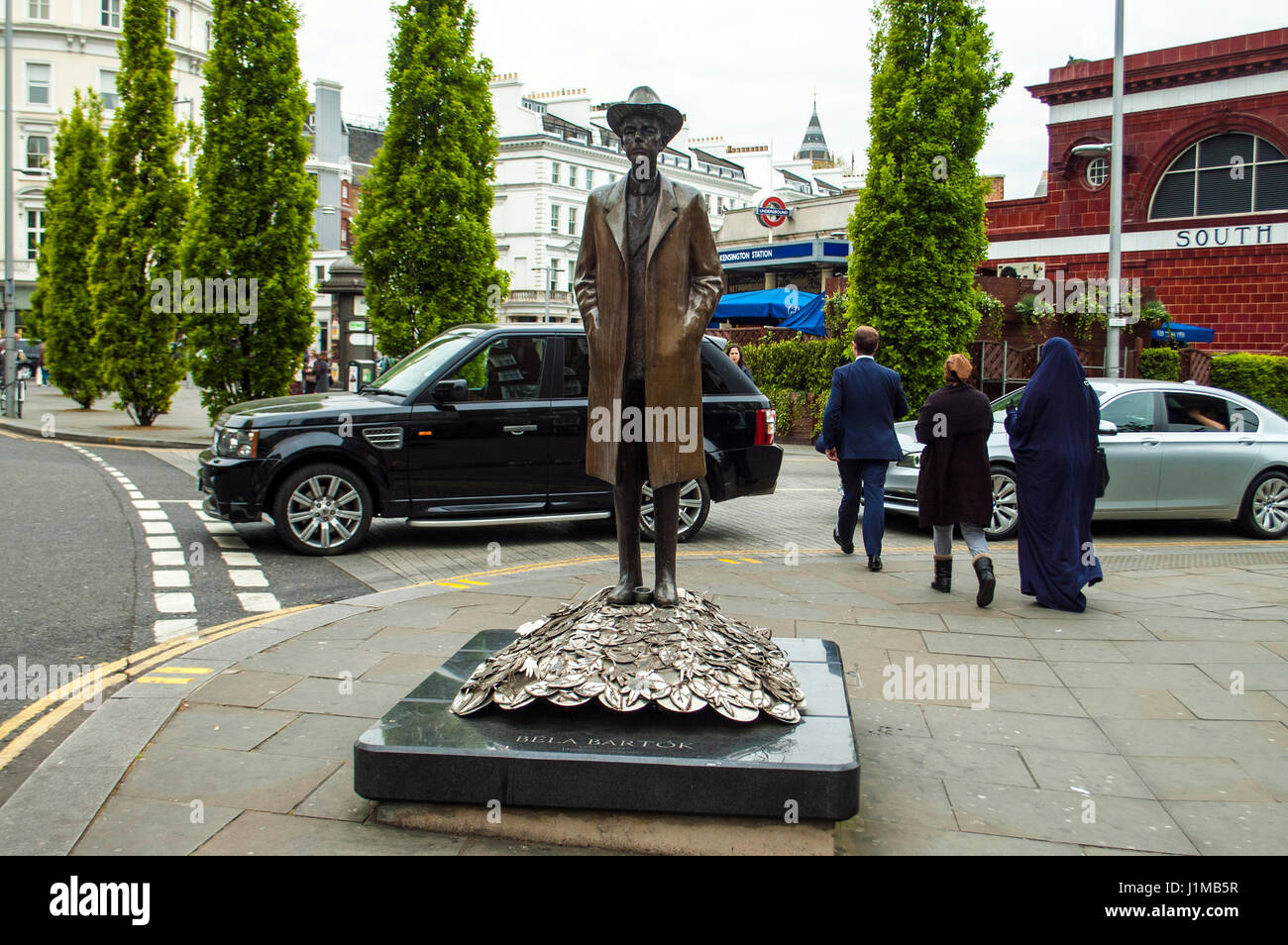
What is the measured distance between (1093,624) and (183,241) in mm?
17935

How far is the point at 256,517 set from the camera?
31.7ft

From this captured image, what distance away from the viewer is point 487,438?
10023 millimetres

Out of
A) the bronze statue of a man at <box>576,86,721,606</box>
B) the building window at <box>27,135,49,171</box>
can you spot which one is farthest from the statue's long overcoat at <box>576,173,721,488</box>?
the building window at <box>27,135,49,171</box>

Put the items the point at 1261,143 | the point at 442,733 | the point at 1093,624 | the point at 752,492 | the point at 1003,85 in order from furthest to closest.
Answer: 1. the point at 1261,143
2. the point at 1003,85
3. the point at 752,492
4. the point at 1093,624
5. the point at 442,733

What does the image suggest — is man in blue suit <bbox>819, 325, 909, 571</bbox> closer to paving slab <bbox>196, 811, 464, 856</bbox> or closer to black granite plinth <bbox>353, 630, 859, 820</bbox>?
black granite plinth <bbox>353, 630, 859, 820</bbox>

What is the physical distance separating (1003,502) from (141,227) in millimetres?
21571

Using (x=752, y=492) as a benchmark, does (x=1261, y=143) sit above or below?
above

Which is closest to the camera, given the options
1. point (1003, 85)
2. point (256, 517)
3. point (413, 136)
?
point (256, 517)

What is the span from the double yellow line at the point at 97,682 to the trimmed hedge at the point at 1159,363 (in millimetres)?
17521

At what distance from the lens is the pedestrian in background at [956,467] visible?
27.1ft

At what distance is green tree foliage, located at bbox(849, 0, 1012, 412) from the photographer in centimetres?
1774

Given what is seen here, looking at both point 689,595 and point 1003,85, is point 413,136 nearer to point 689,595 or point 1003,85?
point 1003,85
